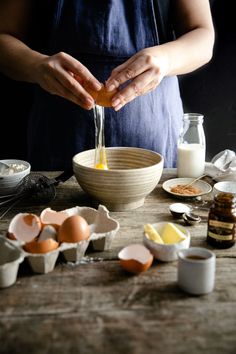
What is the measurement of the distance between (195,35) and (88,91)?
556 millimetres

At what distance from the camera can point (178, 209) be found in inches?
53.2

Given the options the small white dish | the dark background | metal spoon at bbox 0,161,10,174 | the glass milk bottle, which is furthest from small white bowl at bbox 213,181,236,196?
the dark background

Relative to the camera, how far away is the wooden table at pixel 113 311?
0.81m

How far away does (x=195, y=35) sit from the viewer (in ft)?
5.68

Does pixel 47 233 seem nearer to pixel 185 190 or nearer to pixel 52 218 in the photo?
pixel 52 218

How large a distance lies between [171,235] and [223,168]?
0.59 meters

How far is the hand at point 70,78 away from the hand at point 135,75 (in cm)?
6

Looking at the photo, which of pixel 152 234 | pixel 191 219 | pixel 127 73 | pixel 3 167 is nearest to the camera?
pixel 152 234

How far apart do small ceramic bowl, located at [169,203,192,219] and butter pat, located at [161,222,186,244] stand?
174 millimetres

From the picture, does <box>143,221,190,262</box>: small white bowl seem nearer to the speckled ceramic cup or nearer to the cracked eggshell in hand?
the speckled ceramic cup

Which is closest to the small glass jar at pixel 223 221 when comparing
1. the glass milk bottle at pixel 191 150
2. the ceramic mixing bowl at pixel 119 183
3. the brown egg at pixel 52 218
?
the ceramic mixing bowl at pixel 119 183

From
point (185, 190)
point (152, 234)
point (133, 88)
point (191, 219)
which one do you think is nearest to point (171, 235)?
point (152, 234)

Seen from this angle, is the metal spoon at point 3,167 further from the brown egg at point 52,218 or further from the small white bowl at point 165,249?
the small white bowl at point 165,249

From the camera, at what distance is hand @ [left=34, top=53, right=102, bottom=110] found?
1409mm
